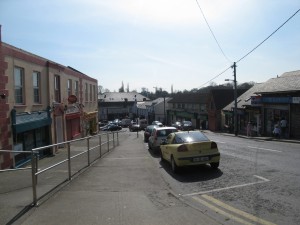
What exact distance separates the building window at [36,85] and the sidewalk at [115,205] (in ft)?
31.5

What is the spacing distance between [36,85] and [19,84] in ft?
7.91

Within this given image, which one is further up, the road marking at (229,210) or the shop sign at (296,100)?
the shop sign at (296,100)

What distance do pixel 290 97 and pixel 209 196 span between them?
22.1 meters

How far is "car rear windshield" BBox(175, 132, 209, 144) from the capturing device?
493 inches

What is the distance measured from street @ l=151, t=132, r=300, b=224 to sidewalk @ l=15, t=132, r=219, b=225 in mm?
592

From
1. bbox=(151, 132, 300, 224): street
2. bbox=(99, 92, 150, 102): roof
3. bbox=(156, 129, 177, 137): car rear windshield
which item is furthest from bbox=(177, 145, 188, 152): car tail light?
bbox=(99, 92, 150, 102): roof

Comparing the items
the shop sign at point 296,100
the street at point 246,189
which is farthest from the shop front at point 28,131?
the shop sign at point 296,100

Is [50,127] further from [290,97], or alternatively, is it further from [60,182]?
[290,97]

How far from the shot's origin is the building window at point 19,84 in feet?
52.8

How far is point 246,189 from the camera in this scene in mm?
8828

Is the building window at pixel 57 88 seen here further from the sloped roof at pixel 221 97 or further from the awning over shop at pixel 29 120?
the sloped roof at pixel 221 97

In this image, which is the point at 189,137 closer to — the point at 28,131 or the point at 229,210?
the point at 229,210

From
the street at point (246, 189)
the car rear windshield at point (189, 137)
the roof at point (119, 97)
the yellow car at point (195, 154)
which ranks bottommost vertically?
the street at point (246, 189)

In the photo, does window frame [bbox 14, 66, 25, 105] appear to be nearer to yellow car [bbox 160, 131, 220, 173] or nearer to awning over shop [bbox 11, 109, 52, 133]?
awning over shop [bbox 11, 109, 52, 133]
